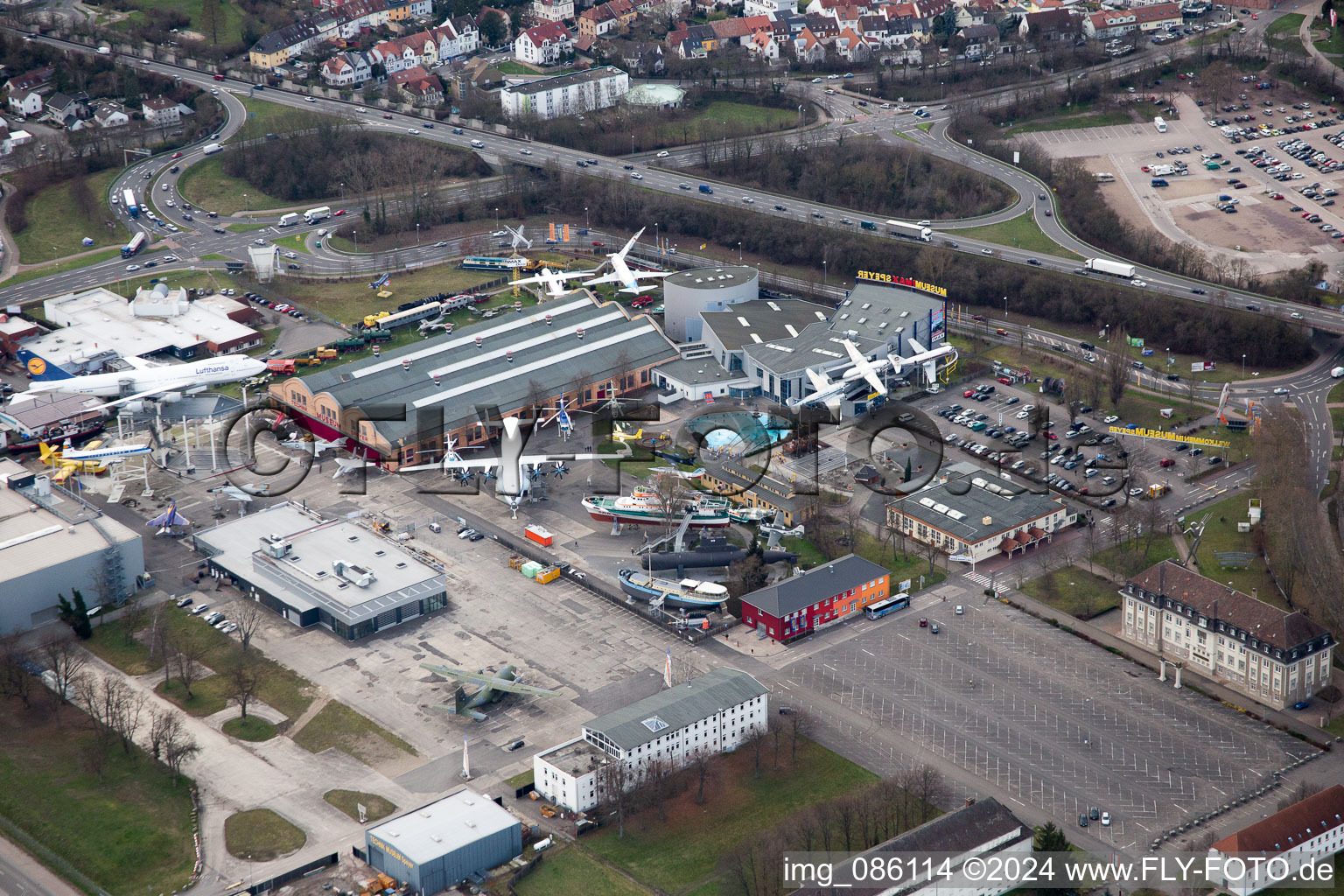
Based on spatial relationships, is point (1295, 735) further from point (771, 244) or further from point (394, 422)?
point (771, 244)

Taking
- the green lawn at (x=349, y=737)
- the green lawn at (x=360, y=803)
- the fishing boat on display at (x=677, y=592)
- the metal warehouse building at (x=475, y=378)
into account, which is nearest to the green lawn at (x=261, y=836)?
the green lawn at (x=360, y=803)

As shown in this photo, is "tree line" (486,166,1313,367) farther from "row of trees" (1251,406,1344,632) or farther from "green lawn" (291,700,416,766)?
"green lawn" (291,700,416,766)


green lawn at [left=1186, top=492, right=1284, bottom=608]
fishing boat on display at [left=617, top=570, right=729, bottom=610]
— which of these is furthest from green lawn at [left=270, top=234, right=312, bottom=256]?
green lawn at [left=1186, top=492, right=1284, bottom=608]

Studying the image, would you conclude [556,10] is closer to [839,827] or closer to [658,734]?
[658,734]

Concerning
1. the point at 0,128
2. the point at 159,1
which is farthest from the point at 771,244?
the point at 159,1

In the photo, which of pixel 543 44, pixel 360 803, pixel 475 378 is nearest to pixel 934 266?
pixel 475 378
